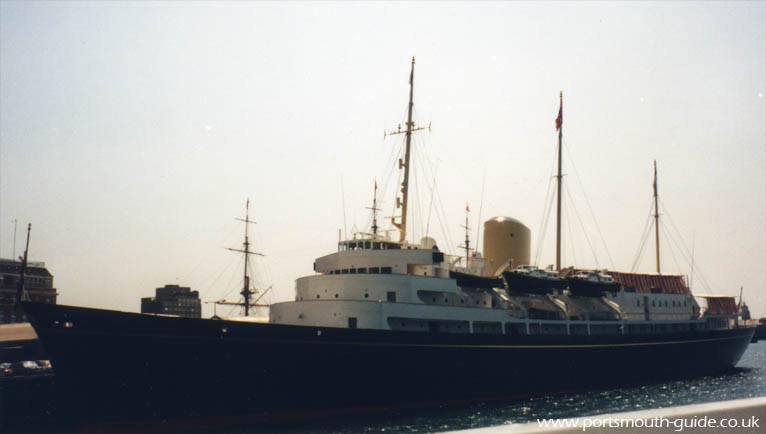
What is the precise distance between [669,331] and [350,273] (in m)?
25.4

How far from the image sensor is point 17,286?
61281 mm

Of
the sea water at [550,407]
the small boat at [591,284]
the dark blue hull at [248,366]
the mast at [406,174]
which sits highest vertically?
the mast at [406,174]

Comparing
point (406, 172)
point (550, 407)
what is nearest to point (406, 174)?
point (406, 172)

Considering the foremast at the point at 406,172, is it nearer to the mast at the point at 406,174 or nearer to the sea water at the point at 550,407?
the mast at the point at 406,174

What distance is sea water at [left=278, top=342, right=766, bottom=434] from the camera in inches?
788

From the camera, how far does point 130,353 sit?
1816 centimetres

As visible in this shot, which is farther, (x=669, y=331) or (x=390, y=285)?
(x=669, y=331)

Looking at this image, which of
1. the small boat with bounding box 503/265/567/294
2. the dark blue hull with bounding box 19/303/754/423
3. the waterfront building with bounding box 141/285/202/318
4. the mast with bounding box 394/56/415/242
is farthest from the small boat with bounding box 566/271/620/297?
the waterfront building with bounding box 141/285/202/318

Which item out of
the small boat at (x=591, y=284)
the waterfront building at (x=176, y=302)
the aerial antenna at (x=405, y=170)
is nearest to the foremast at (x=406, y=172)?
the aerial antenna at (x=405, y=170)

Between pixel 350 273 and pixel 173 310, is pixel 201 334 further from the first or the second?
pixel 173 310

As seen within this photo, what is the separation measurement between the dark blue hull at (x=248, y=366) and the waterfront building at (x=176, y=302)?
87421 millimetres

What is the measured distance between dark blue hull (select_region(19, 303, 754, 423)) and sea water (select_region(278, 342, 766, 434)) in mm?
786

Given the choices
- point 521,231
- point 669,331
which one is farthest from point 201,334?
point 669,331

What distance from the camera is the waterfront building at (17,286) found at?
59250 mm
